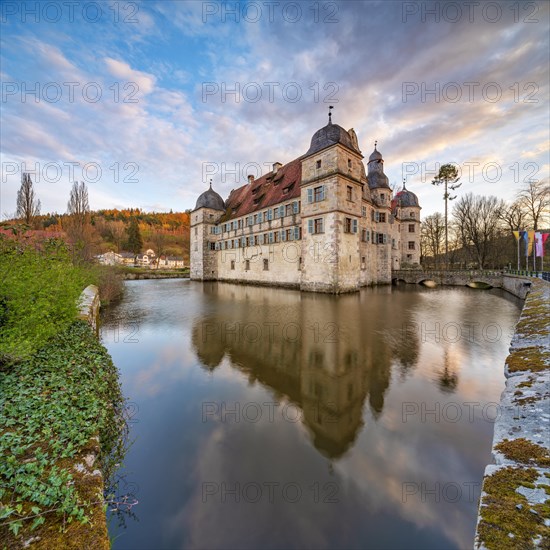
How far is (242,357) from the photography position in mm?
7090

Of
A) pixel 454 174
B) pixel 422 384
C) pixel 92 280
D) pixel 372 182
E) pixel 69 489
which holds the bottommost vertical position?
pixel 422 384

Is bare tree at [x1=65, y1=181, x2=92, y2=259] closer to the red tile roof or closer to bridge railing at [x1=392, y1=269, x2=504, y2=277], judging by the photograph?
the red tile roof

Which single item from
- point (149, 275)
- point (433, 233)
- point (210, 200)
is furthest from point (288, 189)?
point (433, 233)

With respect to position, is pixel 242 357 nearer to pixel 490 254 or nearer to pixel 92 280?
pixel 92 280

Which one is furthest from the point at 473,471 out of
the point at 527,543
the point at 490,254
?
the point at 490,254

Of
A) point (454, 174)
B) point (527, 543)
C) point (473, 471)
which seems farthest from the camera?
point (454, 174)

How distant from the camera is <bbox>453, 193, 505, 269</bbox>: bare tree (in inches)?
1596

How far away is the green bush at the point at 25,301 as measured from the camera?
4.21m

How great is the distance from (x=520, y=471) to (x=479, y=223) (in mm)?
52301

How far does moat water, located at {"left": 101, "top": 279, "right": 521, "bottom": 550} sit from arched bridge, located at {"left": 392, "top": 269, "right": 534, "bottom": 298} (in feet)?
74.0

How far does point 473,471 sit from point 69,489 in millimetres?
4128

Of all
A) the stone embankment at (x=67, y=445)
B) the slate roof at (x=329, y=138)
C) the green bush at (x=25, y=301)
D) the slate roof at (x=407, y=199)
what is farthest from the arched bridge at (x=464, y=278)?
the green bush at (x=25, y=301)

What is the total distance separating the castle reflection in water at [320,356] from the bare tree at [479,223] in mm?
38888

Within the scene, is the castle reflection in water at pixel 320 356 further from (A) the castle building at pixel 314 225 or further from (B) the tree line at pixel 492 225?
(B) the tree line at pixel 492 225
